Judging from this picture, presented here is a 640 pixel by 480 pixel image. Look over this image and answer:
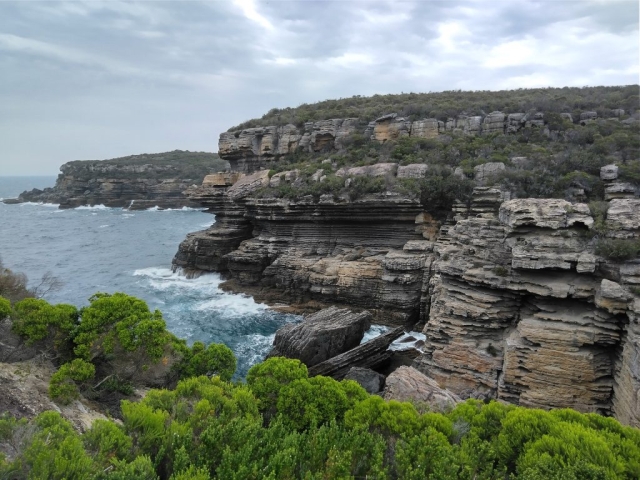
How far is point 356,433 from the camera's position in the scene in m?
7.55

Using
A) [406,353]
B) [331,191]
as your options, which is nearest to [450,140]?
[331,191]

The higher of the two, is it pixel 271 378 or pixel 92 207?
pixel 92 207

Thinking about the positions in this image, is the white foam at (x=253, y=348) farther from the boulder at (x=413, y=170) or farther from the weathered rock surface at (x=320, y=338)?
the boulder at (x=413, y=170)

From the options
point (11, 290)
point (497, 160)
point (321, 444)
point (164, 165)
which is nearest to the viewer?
point (321, 444)

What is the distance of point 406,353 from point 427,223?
9839mm

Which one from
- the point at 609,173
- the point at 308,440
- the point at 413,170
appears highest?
the point at 413,170

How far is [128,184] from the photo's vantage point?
95438mm

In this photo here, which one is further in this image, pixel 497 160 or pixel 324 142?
pixel 324 142

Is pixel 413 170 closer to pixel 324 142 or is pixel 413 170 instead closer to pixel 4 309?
pixel 324 142

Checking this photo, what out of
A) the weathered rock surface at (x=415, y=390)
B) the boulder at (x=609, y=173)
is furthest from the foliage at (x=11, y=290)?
the boulder at (x=609, y=173)

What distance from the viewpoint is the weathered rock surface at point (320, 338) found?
18.1 metres

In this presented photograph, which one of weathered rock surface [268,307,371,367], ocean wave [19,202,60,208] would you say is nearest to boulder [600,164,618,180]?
weathered rock surface [268,307,371,367]

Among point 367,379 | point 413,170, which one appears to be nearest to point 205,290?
point 413,170

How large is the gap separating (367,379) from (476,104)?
114ft
